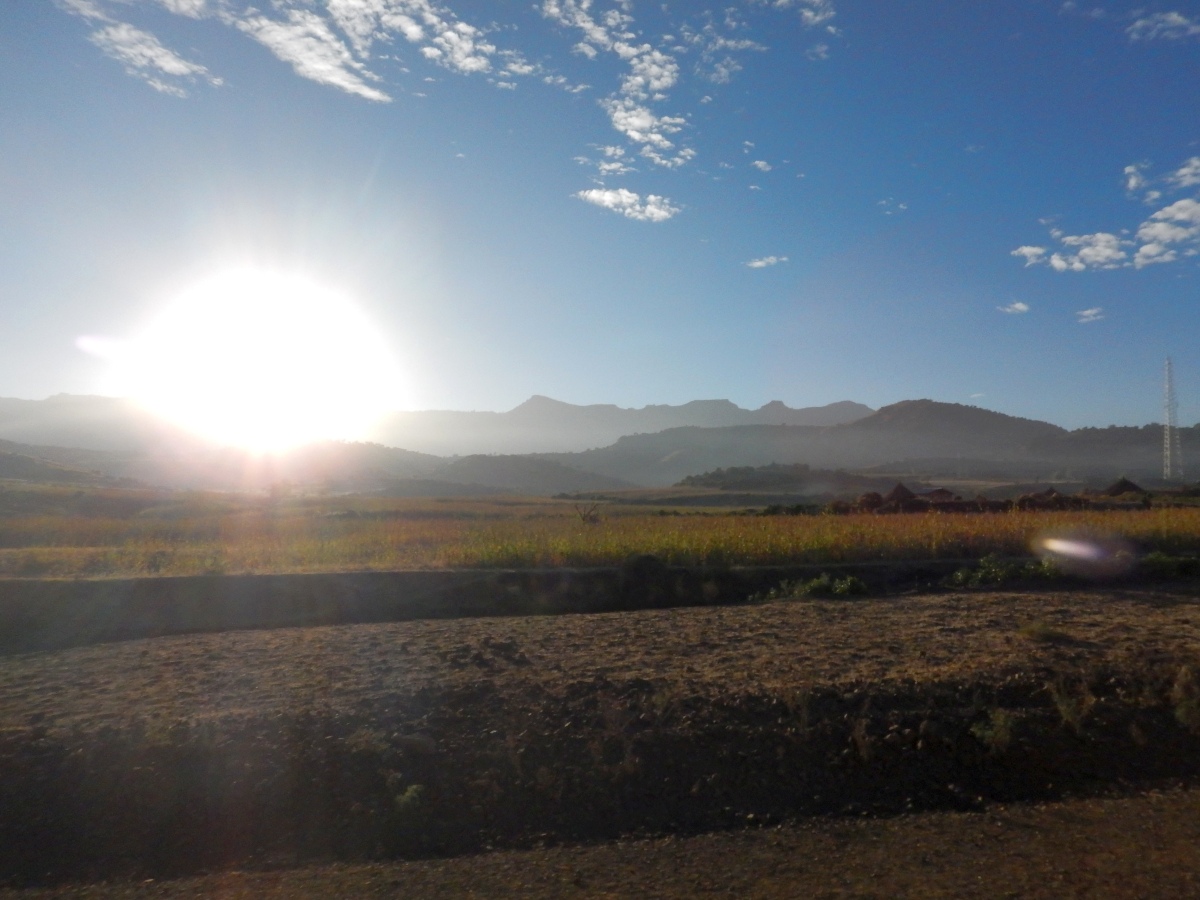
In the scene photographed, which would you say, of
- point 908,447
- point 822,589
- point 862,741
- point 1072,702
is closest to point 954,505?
point 822,589

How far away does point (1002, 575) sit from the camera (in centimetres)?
1340

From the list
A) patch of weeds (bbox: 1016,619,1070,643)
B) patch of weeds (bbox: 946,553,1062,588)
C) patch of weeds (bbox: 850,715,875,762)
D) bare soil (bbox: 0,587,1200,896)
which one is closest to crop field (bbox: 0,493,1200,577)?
patch of weeds (bbox: 946,553,1062,588)

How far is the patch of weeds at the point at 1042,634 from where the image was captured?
352 inches

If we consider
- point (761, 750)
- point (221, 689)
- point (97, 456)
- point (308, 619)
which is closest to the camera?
point (761, 750)

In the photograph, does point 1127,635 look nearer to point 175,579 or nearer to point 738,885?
point 738,885

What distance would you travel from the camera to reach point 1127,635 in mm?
9211

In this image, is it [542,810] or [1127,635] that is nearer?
[542,810]

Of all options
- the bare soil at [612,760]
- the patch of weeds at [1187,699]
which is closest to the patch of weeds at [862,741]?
the bare soil at [612,760]

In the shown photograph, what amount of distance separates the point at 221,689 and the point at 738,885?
5232mm

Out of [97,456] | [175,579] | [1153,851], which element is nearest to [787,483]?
[175,579]

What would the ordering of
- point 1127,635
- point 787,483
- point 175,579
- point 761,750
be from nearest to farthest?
1. point 761,750
2. point 1127,635
3. point 175,579
4. point 787,483

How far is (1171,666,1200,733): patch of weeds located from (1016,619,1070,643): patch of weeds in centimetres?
129

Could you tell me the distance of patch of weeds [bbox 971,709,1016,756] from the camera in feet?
21.4

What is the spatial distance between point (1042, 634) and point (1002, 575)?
4.69 meters
